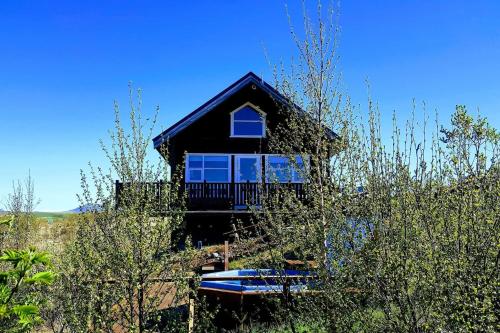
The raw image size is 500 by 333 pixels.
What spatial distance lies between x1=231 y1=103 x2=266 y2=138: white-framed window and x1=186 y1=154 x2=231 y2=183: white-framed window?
148 centimetres

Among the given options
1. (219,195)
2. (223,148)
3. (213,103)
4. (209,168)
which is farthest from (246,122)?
(219,195)

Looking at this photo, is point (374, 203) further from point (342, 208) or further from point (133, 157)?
point (133, 157)

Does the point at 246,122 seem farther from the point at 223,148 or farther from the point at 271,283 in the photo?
the point at 271,283

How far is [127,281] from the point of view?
19.5 ft

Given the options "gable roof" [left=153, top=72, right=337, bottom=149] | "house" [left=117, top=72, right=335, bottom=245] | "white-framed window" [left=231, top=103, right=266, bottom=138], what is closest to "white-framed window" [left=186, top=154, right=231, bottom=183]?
"house" [left=117, top=72, right=335, bottom=245]

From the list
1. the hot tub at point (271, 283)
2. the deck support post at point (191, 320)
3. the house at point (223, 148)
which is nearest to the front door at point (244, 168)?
the house at point (223, 148)

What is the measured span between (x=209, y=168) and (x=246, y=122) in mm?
3029

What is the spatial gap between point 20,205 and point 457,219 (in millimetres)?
20637

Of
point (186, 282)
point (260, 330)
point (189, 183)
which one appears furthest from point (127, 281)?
point (189, 183)

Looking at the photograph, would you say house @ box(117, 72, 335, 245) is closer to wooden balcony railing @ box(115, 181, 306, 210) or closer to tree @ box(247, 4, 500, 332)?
wooden balcony railing @ box(115, 181, 306, 210)

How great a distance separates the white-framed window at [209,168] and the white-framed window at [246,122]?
148 centimetres

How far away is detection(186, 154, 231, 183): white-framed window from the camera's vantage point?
23.5 meters

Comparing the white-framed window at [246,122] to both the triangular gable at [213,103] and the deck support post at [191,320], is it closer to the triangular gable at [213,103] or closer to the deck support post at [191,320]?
the triangular gable at [213,103]

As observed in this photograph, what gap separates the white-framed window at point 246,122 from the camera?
23781 mm
